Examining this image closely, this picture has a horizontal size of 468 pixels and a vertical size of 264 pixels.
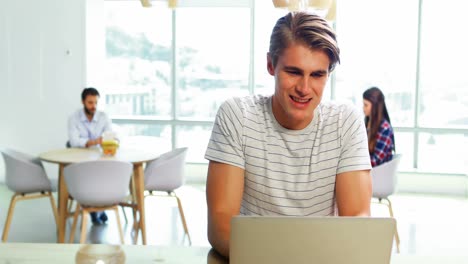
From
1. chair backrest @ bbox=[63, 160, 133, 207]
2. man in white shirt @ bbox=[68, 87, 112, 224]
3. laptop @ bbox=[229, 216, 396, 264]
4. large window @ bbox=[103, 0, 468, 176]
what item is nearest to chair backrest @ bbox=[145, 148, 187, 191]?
chair backrest @ bbox=[63, 160, 133, 207]

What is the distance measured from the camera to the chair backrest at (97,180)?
4566 mm

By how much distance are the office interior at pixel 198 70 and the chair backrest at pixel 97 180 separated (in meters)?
2.79

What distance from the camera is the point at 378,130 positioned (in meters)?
5.27

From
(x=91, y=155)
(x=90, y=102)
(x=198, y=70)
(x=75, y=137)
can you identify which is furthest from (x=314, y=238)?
(x=198, y=70)

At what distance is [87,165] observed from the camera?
4559 mm

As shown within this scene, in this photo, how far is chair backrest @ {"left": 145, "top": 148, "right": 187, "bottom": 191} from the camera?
17.6 ft

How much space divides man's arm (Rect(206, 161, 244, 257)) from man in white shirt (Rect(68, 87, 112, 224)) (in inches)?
179

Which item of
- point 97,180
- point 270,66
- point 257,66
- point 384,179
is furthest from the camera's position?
point 257,66

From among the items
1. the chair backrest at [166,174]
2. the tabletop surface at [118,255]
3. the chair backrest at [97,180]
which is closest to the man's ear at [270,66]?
the tabletop surface at [118,255]

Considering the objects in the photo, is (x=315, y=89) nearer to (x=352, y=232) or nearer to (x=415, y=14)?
(x=352, y=232)

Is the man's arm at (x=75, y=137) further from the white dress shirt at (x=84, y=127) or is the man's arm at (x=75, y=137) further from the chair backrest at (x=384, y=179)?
the chair backrest at (x=384, y=179)

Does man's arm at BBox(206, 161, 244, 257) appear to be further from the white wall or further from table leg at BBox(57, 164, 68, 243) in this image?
the white wall

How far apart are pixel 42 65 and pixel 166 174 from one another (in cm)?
357

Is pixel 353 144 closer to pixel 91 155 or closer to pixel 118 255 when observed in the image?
pixel 118 255
